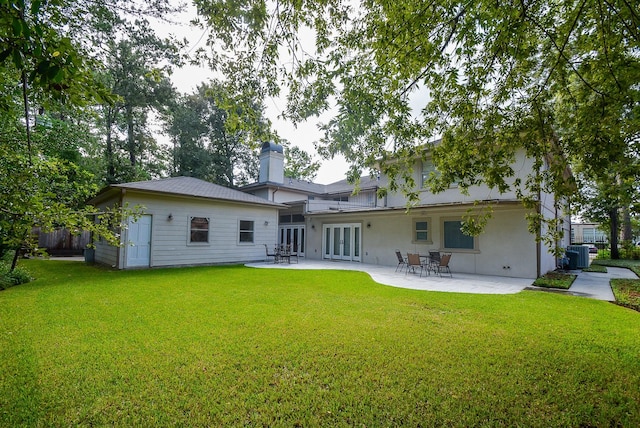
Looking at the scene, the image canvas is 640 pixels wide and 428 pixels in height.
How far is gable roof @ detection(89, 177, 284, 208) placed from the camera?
1125cm

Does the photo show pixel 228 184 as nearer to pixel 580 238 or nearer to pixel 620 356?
pixel 620 356

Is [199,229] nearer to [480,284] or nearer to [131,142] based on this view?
[480,284]

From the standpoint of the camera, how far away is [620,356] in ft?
12.4

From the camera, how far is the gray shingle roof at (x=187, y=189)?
37.4ft

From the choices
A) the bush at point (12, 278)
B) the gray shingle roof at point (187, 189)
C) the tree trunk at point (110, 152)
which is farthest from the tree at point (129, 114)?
the bush at point (12, 278)

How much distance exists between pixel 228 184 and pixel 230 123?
24569 mm

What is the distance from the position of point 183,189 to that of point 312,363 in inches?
451

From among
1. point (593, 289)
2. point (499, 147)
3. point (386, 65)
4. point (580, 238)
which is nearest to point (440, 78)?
point (386, 65)

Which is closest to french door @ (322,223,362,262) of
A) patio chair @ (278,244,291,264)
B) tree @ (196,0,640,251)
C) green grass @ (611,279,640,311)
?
patio chair @ (278,244,291,264)

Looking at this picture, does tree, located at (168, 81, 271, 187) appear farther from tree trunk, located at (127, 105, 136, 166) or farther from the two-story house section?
the two-story house section

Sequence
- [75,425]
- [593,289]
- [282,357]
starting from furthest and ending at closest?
1. [593,289]
2. [282,357]
3. [75,425]

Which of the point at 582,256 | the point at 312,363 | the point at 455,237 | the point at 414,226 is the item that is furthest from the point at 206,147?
the point at 582,256

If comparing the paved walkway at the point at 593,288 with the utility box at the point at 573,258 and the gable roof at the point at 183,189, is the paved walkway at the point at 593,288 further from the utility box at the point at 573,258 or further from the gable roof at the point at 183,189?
the gable roof at the point at 183,189

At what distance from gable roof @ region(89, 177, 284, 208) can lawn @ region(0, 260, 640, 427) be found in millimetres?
5636
